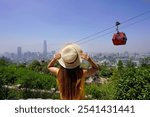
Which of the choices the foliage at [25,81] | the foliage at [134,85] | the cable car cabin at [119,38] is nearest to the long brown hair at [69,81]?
the foliage at [134,85]

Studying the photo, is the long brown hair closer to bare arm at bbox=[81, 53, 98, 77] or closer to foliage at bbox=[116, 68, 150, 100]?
bare arm at bbox=[81, 53, 98, 77]

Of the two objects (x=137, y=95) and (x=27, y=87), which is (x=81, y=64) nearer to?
(x=137, y=95)

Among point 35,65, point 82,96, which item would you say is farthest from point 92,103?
point 35,65

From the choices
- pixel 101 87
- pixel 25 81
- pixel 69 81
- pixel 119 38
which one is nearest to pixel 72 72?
pixel 69 81

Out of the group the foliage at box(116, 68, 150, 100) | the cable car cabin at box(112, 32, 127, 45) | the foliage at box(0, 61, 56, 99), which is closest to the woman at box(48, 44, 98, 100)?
the foliage at box(116, 68, 150, 100)

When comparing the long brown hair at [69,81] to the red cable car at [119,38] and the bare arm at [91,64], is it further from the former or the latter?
the red cable car at [119,38]

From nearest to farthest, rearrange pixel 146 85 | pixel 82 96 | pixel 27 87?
pixel 82 96 → pixel 146 85 → pixel 27 87

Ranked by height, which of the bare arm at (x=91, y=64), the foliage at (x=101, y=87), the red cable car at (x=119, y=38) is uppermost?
the red cable car at (x=119, y=38)
